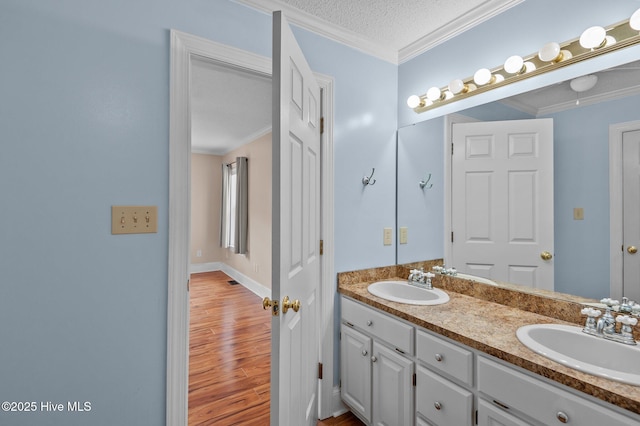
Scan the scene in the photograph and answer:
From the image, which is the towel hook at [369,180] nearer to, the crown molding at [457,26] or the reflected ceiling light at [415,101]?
the reflected ceiling light at [415,101]

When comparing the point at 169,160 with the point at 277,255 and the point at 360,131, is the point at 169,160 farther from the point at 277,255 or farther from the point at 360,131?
the point at 360,131

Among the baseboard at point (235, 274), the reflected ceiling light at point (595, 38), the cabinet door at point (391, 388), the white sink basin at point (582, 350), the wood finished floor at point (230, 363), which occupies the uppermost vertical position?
the reflected ceiling light at point (595, 38)

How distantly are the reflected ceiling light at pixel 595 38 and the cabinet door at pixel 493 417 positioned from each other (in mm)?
1480

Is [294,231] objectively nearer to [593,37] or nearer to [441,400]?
[441,400]

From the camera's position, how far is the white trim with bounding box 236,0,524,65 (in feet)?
5.27

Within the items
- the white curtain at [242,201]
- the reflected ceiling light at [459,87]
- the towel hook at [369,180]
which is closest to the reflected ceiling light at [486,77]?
the reflected ceiling light at [459,87]

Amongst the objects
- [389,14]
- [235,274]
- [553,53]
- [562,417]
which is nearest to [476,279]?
[562,417]

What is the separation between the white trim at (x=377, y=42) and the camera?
161cm

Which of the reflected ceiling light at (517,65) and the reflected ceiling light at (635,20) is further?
the reflected ceiling light at (517,65)

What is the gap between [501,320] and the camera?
1333 mm

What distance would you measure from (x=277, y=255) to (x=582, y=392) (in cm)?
98

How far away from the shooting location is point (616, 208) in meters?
1.22

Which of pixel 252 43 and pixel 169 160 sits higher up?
pixel 252 43

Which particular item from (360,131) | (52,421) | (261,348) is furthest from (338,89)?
(261,348)
